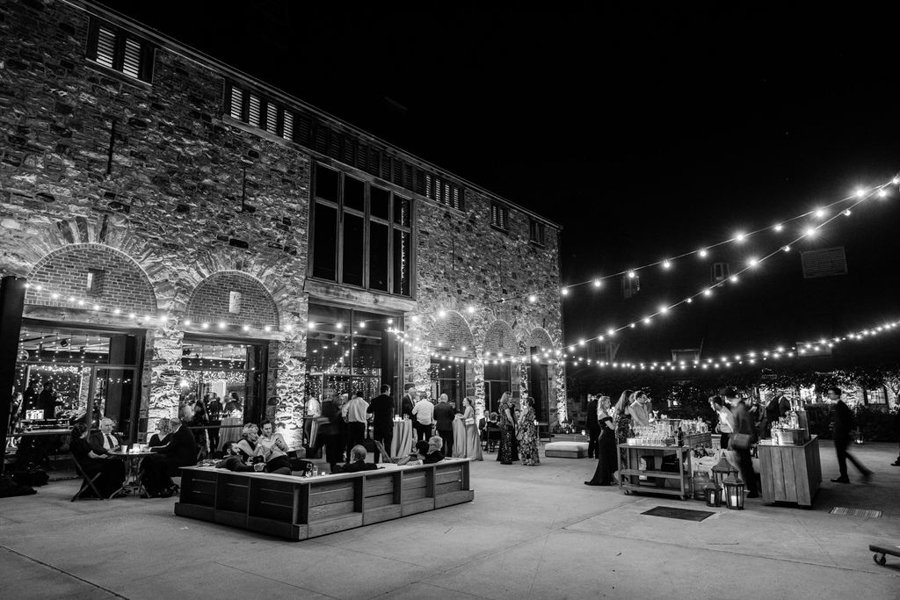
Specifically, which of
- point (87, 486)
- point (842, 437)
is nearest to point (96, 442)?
point (87, 486)

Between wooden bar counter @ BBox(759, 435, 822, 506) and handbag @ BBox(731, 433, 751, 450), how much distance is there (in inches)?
9.8

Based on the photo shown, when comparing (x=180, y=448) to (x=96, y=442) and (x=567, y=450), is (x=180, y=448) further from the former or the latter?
(x=567, y=450)

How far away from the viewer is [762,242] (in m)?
21.2

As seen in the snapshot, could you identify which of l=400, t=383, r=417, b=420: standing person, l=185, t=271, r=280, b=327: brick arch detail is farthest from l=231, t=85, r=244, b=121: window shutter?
l=400, t=383, r=417, b=420: standing person

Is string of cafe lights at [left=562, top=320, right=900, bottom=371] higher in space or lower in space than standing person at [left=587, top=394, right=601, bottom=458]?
higher

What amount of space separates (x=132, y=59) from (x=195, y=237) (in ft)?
11.0

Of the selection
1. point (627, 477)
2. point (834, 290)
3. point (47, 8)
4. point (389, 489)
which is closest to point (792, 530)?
point (627, 477)

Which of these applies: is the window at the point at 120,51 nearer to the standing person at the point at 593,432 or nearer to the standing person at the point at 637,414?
the standing person at the point at 637,414

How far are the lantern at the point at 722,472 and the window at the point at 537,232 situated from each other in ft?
43.3

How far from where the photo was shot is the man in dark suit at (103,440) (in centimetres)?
751

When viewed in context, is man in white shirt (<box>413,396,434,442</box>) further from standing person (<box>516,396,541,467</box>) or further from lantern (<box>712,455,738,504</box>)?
lantern (<box>712,455,738,504</box>)

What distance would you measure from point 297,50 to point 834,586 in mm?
15057

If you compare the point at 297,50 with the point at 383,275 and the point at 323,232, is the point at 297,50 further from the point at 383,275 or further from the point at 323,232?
the point at 383,275

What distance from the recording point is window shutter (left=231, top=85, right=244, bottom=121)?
36.3 feet
